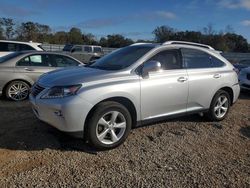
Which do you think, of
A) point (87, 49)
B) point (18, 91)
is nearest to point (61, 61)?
point (18, 91)

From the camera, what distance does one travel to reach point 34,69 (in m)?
8.55

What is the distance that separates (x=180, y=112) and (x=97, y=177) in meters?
2.40

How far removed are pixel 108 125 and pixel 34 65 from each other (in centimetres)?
457

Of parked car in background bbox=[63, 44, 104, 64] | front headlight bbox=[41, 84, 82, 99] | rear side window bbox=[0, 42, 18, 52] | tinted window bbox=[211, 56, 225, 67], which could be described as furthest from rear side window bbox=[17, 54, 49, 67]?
parked car in background bbox=[63, 44, 104, 64]

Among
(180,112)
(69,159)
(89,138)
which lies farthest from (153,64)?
(69,159)

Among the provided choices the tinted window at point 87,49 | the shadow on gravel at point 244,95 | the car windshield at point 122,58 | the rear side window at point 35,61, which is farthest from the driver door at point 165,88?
the tinted window at point 87,49

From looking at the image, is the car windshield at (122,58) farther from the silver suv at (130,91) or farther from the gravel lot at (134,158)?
the gravel lot at (134,158)

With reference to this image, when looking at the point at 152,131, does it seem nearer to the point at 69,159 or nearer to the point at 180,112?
the point at 180,112

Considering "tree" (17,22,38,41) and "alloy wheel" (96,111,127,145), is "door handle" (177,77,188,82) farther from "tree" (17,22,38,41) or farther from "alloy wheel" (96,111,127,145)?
A: "tree" (17,22,38,41)

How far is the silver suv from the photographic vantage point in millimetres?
4621

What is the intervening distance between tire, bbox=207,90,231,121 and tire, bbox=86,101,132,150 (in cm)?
222

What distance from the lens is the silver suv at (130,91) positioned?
4621 millimetres

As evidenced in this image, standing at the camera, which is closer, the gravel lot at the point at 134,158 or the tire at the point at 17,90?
the gravel lot at the point at 134,158

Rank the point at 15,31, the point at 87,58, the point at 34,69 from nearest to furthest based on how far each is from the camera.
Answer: the point at 34,69, the point at 87,58, the point at 15,31
